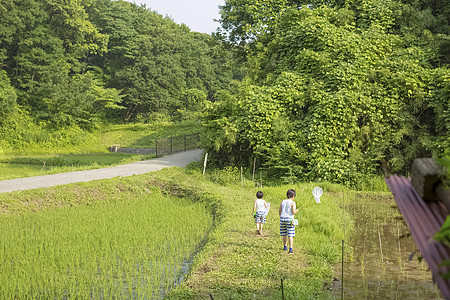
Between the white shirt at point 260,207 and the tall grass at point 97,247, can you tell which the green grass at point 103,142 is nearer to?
the tall grass at point 97,247

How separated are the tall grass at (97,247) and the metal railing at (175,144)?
12.2 m

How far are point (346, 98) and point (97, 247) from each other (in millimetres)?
10813

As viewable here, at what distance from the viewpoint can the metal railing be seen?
25144 mm

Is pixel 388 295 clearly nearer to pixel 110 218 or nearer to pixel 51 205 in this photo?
pixel 110 218

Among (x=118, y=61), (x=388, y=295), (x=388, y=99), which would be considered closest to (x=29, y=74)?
(x=118, y=61)

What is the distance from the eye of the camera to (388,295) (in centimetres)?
626

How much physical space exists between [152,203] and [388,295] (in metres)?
7.98

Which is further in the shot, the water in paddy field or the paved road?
the paved road

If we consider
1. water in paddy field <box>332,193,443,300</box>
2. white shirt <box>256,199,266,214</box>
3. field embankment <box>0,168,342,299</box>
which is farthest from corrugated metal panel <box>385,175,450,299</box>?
white shirt <box>256,199,266,214</box>

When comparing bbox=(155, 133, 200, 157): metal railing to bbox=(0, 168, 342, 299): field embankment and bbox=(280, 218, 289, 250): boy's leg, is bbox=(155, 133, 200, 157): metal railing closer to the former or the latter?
bbox=(0, 168, 342, 299): field embankment

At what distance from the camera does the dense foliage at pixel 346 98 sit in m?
15.5

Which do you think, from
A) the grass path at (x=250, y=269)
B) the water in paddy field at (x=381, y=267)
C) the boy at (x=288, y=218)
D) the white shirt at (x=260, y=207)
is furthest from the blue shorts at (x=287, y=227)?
the water in paddy field at (x=381, y=267)

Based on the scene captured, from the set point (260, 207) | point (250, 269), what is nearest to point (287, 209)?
point (260, 207)

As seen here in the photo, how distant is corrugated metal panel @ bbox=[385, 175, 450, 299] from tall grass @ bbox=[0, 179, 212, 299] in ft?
16.1
